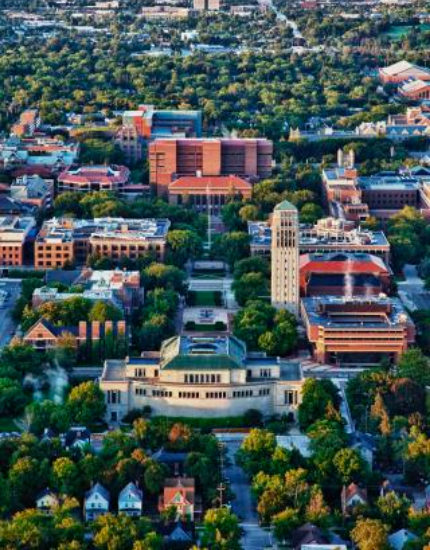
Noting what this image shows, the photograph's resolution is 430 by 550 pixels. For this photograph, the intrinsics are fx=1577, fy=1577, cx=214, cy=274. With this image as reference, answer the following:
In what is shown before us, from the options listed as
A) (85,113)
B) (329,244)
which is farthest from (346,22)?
(329,244)

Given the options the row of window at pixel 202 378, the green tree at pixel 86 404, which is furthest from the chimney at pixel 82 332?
the row of window at pixel 202 378

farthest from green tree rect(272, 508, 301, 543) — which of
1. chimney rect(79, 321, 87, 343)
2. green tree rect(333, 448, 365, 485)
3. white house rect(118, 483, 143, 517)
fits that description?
chimney rect(79, 321, 87, 343)

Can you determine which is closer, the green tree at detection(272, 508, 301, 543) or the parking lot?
the green tree at detection(272, 508, 301, 543)

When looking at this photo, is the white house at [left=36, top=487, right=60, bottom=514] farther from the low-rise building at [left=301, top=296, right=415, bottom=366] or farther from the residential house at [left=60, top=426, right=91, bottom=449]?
the low-rise building at [left=301, top=296, right=415, bottom=366]

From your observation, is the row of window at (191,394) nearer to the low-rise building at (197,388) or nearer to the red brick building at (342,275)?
the low-rise building at (197,388)

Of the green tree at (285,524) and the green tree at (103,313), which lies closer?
the green tree at (285,524)

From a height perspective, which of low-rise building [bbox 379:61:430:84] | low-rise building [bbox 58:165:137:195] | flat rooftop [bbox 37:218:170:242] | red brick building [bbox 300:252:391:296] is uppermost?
red brick building [bbox 300:252:391:296]

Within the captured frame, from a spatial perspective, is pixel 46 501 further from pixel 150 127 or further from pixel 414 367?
pixel 150 127
